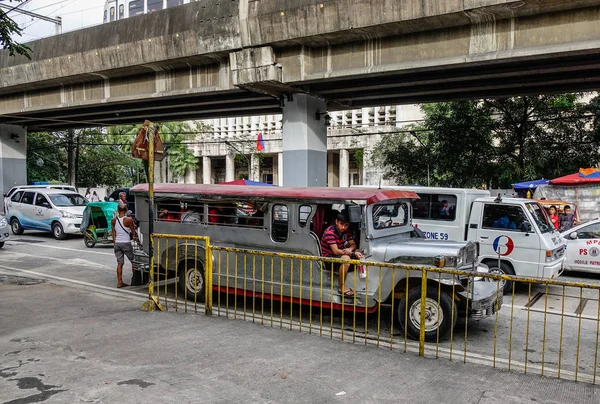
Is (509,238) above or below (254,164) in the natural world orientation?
below

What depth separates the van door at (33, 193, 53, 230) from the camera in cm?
1894

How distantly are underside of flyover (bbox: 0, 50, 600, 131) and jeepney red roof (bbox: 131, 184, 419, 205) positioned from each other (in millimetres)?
7165

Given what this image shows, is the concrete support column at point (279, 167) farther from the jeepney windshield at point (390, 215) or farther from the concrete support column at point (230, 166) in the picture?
the jeepney windshield at point (390, 215)

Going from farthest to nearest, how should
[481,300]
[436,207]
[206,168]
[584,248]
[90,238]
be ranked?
[206,168] < [90,238] < [584,248] < [436,207] < [481,300]

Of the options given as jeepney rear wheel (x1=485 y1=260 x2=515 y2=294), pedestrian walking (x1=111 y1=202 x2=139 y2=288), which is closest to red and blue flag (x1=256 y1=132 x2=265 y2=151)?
pedestrian walking (x1=111 y1=202 x2=139 y2=288)

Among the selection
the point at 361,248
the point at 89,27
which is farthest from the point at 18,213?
the point at 361,248

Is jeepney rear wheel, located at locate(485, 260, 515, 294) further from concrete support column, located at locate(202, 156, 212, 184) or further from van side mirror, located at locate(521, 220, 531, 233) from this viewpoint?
concrete support column, located at locate(202, 156, 212, 184)

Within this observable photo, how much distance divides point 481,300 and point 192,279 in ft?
15.7

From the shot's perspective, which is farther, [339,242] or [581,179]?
[581,179]

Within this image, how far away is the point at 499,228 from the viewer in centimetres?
1013

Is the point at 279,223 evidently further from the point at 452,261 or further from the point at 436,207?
the point at 436,207

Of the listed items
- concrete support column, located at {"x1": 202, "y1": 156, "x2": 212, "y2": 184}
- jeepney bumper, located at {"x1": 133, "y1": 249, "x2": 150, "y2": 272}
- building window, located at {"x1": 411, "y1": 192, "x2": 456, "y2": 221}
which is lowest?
jeepney bumper, located at {"x1": 133, "y1": 249, "x2": 150, "y2": 272}

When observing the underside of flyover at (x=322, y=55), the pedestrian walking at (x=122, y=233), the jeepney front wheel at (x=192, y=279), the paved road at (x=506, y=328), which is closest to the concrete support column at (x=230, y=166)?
the underside of flyover at (x=322, y=55)

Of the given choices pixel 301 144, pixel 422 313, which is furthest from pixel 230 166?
pixel 422 313
